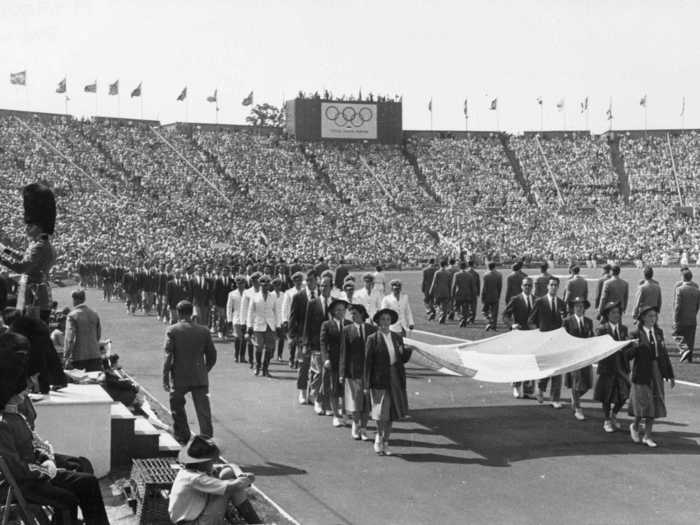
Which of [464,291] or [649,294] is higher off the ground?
[649,294]

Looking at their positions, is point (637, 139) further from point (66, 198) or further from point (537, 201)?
point (66, 198)

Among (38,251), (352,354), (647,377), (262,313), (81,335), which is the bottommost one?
(647,377)

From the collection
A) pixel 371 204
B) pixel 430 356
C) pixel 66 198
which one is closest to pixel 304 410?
pixel 430 356

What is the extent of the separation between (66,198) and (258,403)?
2054 inches

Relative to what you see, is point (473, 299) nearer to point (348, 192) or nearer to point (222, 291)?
point (222, 291)

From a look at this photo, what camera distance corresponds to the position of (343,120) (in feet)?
289

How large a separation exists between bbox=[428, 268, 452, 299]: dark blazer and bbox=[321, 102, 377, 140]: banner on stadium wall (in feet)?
199

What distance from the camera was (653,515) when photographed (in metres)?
8.88

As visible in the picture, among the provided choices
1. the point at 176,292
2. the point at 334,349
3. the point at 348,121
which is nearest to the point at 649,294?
the point at 334,349

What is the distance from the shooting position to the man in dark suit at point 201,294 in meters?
25.2

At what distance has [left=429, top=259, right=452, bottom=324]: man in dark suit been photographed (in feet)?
91.4

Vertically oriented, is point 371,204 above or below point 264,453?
above

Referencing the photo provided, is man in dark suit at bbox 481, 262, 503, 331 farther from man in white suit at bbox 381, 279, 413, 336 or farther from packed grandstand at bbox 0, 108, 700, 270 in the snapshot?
packed grandstand at bbox 0, 108, 700, 270

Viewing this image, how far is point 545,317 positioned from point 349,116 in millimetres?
74556
